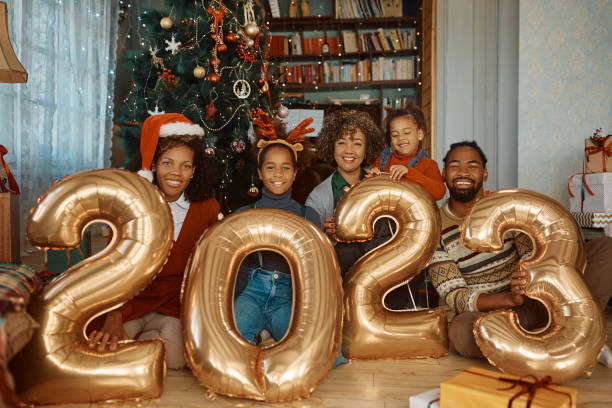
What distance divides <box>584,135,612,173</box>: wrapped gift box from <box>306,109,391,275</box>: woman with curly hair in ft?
4.66

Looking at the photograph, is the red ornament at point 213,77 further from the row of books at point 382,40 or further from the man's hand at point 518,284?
the row of books at point 382,40

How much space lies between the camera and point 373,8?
574cm

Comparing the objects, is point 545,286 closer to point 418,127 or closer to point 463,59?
point 418,127

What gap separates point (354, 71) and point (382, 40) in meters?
0.51

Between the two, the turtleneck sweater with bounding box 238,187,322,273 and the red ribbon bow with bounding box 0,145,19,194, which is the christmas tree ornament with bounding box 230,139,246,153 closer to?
the turtleneck sweater with bounding box 238,187,322,273

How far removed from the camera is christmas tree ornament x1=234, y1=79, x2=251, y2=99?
3.25 m

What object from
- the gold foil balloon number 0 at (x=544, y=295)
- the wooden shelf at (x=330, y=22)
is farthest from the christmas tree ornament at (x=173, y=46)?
the wooden shelf at (x=330, y=22)

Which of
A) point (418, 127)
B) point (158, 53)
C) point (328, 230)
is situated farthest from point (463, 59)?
point (328, 230)

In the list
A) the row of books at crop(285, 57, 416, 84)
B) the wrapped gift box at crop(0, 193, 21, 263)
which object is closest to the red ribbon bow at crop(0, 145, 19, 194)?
the wrapped gift box at crop(0, 193, 21, 263)

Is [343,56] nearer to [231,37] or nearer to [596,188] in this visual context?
[231,37]

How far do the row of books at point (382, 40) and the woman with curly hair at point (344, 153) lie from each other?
353 centimetres

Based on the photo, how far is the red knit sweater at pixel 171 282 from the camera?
187cm

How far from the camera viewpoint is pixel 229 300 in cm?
143

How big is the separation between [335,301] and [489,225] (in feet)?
1.92
